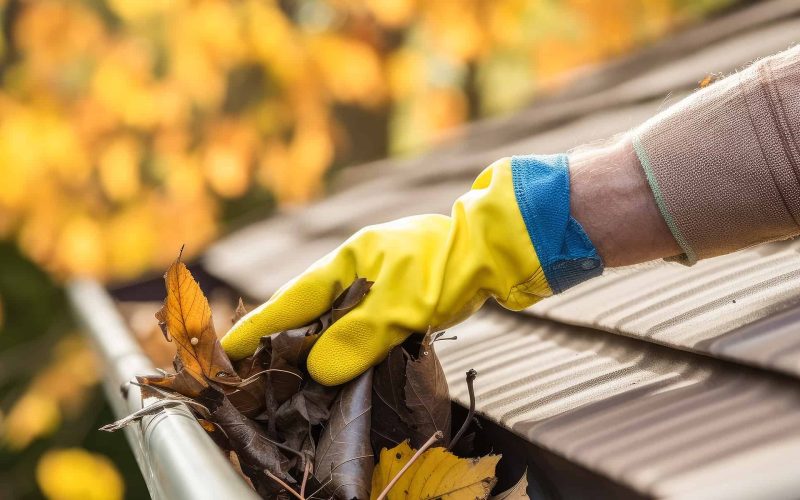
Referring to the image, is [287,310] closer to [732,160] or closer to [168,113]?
[732,160]

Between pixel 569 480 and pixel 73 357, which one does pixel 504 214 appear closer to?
pixel 569 480

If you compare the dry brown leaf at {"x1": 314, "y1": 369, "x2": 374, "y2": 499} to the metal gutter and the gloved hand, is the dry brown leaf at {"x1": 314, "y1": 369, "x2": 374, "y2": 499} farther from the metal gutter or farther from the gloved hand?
the metal gutter

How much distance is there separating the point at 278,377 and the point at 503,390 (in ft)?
0.97

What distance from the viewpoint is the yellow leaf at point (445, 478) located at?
1.03 meters

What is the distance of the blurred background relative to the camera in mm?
6430

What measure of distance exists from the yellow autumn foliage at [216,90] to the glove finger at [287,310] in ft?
17.9

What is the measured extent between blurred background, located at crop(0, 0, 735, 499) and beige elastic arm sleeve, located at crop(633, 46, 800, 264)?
16.5 ft

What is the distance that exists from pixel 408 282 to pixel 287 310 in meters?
0.17

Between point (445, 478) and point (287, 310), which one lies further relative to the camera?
point (287, 310)

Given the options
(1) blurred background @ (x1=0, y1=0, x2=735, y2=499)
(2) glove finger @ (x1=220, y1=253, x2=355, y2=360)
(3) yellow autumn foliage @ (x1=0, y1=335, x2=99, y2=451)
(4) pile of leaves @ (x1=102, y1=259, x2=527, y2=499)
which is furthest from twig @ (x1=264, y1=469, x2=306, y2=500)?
(3) yellow autumn foliage @ (x1=0, y1=335, x2=99, y2=451)

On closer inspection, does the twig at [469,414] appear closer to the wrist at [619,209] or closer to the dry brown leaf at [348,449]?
the dry brown leaf at [348,449]

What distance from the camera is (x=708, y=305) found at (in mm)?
1196

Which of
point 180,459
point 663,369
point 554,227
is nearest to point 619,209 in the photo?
point 554,227

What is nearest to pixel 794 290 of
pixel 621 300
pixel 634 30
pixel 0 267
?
pixel 621 300
